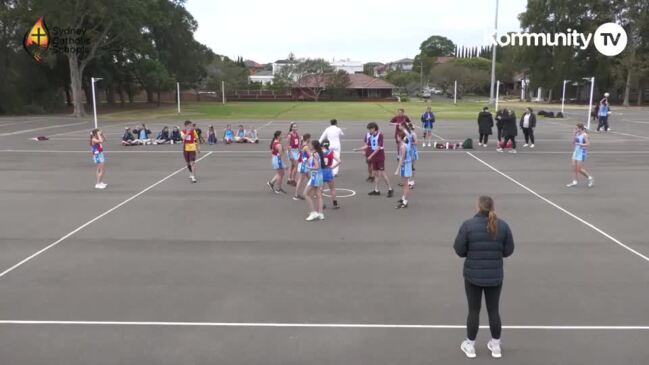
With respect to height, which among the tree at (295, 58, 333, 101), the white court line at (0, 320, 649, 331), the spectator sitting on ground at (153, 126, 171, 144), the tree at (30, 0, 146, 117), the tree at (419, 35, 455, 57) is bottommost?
the white court line at (0, 320, 649, 331)

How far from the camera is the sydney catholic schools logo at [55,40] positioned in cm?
4659

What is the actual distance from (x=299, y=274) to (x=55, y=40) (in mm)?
47484

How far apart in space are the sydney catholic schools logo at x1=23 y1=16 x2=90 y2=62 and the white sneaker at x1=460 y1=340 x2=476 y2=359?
159 feet

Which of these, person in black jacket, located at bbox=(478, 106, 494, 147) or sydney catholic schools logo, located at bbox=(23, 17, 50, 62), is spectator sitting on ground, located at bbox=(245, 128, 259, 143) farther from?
sydney catholic schools logo, located at bbox=(23, 17, 50, 62)

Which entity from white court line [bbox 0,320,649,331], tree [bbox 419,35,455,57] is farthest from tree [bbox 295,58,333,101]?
white court line [bbox 0,320,649,331]

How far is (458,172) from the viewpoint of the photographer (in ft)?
59.7

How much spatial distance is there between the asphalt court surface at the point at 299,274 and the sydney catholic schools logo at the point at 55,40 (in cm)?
3475

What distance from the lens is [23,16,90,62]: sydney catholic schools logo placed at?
46.6 metres

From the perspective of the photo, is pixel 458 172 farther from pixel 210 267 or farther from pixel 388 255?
pixel 210 267

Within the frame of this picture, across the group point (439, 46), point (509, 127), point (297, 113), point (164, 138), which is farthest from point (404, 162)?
point (439, 46)

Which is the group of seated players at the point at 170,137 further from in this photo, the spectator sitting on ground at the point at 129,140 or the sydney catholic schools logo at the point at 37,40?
the sydney catholic schools logo at the point at 37,40

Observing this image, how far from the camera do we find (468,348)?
232 inches

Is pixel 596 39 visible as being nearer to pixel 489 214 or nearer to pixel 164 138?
pixel 164 138

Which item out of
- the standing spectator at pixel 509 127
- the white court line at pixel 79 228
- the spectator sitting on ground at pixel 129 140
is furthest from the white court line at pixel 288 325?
the spectator sitting on ground at pixel 129 140
